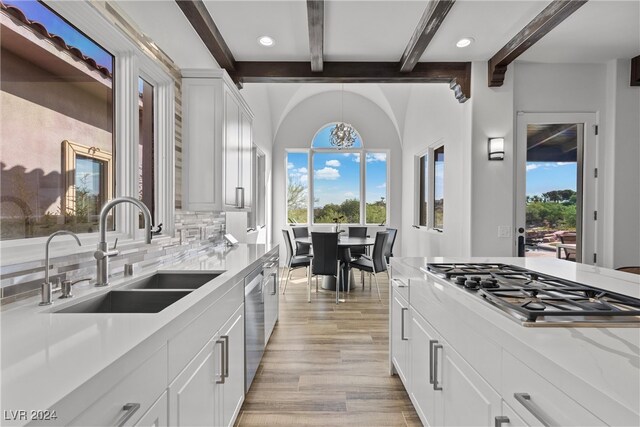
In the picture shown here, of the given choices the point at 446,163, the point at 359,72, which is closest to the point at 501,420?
the point at 359,72

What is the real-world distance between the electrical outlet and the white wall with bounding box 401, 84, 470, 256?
0.34m

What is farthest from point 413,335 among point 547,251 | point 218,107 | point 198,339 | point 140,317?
point 547,251

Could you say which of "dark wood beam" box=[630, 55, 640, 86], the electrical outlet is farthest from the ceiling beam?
the electrical outlet

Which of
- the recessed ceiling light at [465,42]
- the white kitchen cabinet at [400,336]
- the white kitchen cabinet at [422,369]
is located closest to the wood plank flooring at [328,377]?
the white kitchen cabinet at [400,336]

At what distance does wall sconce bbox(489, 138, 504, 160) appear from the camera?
141 inches

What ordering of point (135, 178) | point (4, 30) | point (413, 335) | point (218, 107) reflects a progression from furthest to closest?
point (218, 107)
point (135, 178)
point (413, 335)
point (4, 30)

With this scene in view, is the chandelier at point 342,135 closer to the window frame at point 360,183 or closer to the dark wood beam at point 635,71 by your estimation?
the window frame at point 360,183

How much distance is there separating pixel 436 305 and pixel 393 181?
581cm

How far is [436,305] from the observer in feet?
4.93

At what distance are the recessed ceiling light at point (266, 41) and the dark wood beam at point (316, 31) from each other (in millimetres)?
390

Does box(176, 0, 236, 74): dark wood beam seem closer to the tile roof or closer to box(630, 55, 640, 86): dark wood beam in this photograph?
the tile roof

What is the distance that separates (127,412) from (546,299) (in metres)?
1.29

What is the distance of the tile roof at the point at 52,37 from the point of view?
1.28 m

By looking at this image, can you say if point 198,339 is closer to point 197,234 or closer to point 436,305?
point 436,305
